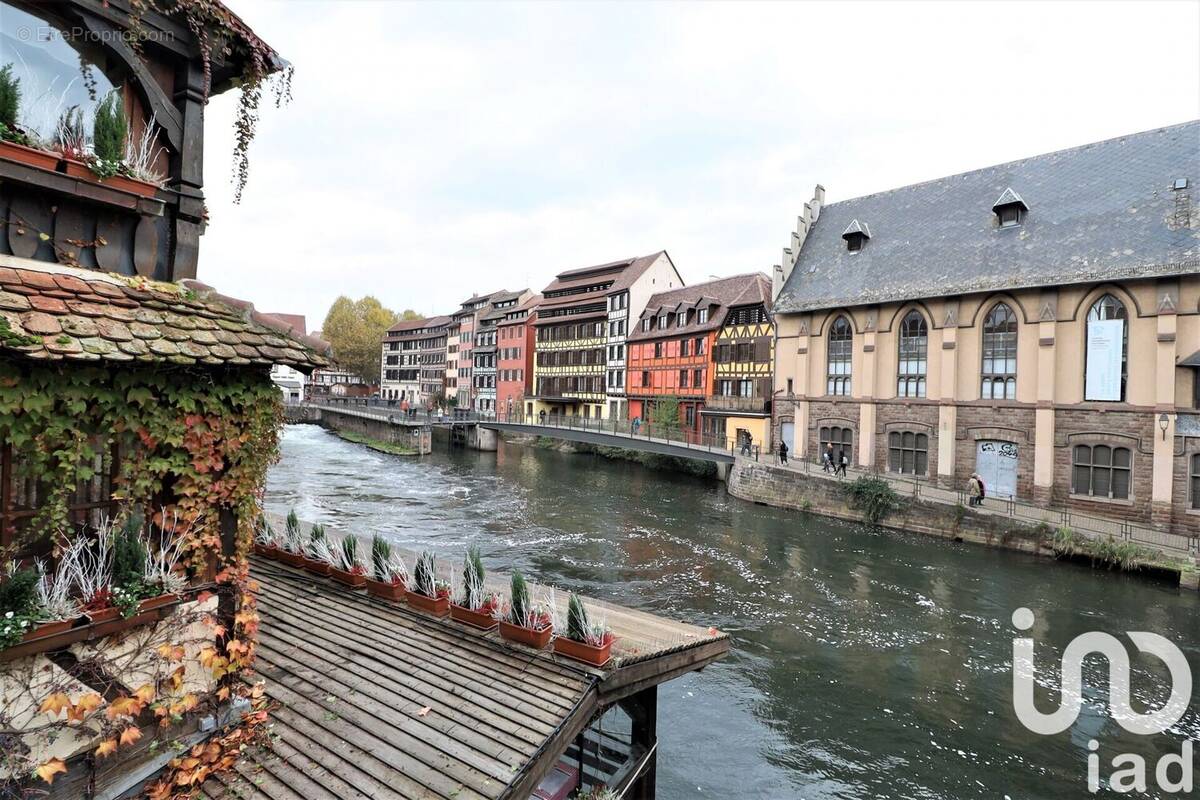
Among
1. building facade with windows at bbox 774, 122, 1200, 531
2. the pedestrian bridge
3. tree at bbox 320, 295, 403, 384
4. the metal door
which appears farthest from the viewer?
tree at bbox 320, 295, 403, 384

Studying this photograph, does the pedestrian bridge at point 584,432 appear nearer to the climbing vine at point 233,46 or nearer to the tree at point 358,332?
the climbing vine at point 233,46

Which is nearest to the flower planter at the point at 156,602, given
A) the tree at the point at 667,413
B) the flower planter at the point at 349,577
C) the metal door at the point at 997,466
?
the flower planter at the point at 349,577

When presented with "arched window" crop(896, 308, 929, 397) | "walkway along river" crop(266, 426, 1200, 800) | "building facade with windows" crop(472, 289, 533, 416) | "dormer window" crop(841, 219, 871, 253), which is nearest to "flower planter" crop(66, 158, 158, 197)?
"walkway along river" crop(266, 426, 1200, 800)

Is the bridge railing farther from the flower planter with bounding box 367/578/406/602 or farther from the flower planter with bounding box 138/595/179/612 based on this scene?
the flower planter with bounding box 138/595/179/612

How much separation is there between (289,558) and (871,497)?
69.2 feet

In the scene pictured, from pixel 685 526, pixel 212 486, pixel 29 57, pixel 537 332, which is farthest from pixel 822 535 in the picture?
pixel 537 332

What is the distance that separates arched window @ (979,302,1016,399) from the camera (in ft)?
78.3

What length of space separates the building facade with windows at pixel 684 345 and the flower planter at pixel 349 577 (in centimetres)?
3023

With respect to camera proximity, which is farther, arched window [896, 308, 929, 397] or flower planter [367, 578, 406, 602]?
arched window [896, 308, 929, 397]

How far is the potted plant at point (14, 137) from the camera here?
3.95m

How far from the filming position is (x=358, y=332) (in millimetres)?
91750

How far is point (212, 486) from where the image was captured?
4711 mm

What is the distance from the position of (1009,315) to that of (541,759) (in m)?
26.2

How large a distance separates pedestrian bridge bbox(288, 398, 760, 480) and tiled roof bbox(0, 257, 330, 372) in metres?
13.5
